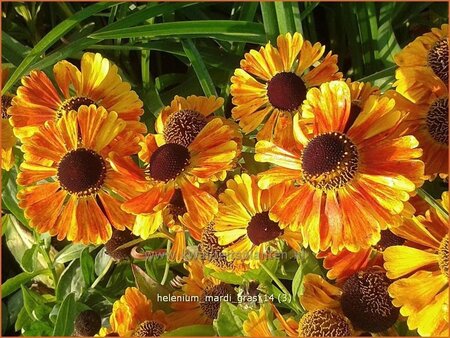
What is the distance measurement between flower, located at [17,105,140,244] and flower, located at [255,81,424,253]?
0.79 feet

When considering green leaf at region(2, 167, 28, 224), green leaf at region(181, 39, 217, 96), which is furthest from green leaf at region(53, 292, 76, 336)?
green leaf at region(181, 39, 217, 96)

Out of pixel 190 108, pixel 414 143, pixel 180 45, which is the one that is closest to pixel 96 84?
pixel 190 108

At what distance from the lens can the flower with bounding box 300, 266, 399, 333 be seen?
98 cm

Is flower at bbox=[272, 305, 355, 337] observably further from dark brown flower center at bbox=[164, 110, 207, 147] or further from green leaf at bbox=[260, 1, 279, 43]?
green leaf at bbox=[260, 1, 279, 43]

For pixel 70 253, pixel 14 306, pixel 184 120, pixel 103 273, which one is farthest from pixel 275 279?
pixel 14 306

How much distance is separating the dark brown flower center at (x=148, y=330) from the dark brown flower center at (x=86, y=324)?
0.17 m

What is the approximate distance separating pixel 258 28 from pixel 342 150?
407 millimetres

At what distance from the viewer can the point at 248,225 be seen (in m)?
1.05

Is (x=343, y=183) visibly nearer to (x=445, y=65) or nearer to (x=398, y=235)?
(x=398, y=235)

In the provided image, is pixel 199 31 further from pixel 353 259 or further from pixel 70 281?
pixel 70 281

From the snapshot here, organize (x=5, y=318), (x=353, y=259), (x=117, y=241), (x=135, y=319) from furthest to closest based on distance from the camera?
(x=5, y=318), (x=117, y=241), (x=135, y=319), (x=353, y=259)

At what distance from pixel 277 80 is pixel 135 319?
460 mm

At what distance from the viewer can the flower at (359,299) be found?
98 cm

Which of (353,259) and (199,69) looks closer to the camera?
(353,259)
